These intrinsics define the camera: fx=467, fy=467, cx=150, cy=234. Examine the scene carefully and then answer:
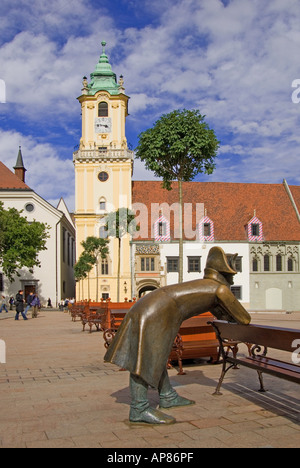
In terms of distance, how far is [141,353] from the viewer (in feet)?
16.0

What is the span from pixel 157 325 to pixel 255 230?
4274 cm

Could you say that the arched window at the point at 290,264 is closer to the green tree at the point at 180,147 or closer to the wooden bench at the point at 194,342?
the green tree at the point at 180,147

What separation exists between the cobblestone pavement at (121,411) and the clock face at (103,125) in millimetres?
42057

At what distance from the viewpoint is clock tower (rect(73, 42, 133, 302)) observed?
45406 millimetres

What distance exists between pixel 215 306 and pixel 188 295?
372 mm

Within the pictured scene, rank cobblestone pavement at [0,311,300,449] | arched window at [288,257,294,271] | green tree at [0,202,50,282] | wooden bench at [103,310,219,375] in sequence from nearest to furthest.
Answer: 1. cobblestone pavement at [0,311,300,449]
2. wooden bench at [103,310,219,375]
3. green tree at [0,202,50,282]
4. arched window at [288,257,294,271]

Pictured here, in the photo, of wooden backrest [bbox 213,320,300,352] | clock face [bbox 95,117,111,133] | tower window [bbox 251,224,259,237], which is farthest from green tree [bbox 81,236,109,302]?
wooden backrest [bbox 213,320,300,352]

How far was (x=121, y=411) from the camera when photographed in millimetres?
5574

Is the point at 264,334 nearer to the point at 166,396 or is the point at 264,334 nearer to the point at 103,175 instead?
the point at 166,396

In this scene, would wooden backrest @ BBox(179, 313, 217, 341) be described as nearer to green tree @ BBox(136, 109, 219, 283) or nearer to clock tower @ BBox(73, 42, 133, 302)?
green tree @ BBox(136, 109, 219, 283)

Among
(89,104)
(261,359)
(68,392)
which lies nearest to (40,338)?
(68,392)

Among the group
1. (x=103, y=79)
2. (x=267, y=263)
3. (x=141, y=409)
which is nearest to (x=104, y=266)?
(x=267, y=263)

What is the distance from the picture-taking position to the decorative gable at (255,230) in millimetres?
45969

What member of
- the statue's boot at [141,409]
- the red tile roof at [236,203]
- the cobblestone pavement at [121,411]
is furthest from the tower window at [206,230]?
the statue's boot at [141,409]
